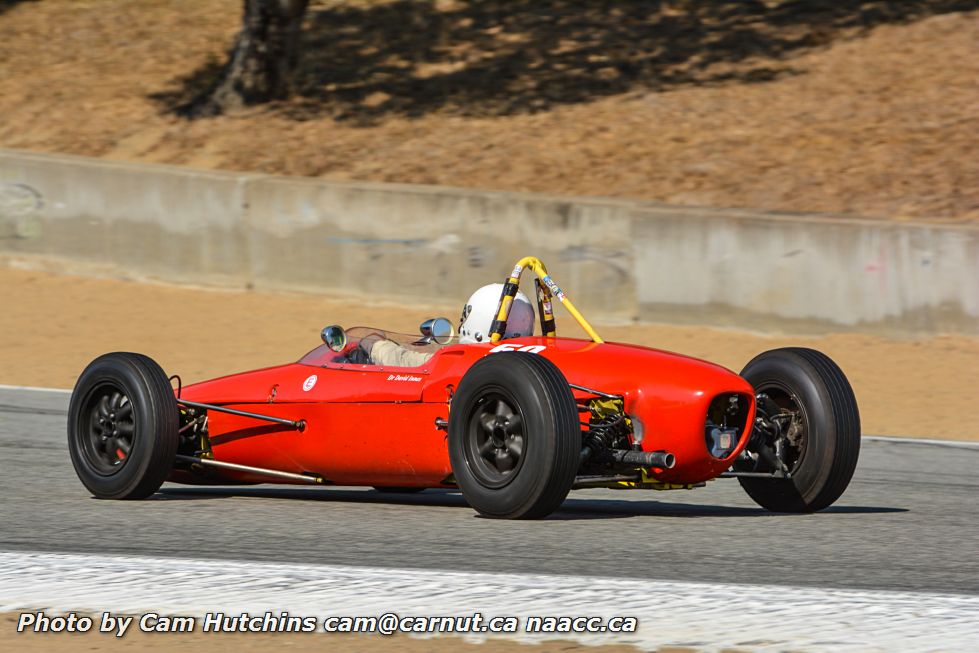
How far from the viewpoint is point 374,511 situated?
25.6ft

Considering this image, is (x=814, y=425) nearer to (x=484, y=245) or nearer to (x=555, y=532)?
(x=555, y=532)

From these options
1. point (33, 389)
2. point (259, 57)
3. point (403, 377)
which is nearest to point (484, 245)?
point (33, 389)

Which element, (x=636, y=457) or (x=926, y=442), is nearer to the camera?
(x=636, y=457)

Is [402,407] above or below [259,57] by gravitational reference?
below

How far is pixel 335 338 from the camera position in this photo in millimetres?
8062

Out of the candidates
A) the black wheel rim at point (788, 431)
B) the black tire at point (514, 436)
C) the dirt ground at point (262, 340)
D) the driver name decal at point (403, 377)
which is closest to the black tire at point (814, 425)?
the black wheel rim at point (788, 431)

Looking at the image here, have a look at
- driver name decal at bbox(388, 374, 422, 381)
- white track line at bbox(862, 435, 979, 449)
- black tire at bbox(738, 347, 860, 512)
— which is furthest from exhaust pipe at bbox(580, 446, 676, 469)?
white track line at bbox(862, 435, 979, 449)

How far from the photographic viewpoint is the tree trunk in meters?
21.8

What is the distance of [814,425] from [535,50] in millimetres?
15792

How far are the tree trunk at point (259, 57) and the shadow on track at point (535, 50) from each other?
40 centimetres

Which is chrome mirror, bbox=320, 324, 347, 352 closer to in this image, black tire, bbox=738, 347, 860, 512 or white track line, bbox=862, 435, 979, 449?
black tire, bbox=738, 347, 860, 512

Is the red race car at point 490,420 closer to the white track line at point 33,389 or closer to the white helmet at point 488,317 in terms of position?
the white helmet at point 488,317

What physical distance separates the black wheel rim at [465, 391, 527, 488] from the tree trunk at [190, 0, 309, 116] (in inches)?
605

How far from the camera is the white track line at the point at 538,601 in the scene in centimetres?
490
